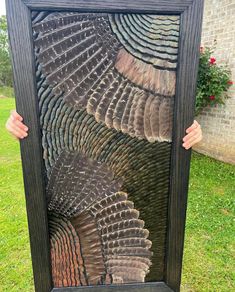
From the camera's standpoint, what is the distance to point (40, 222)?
125cm

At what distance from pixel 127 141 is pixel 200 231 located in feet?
7.37

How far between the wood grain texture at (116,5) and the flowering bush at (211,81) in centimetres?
420

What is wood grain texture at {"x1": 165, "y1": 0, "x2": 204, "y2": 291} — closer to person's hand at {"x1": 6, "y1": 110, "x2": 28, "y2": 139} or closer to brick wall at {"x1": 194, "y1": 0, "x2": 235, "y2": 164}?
person's hand at {"x1": 6, "y1": 110, "x2": 28, "y2": 139}

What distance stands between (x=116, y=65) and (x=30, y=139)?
471mm

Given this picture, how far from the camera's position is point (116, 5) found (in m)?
1.05

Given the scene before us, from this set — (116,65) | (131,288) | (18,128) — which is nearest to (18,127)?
(18,128)

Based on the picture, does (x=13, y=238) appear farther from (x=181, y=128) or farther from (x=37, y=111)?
(x=181, y=128)

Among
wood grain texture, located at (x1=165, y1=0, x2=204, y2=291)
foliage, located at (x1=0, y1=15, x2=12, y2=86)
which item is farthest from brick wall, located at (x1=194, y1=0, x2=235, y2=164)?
foliage, located at (x1=0, y1=15, x2=12, y2=86)

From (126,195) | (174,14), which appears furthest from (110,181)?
(174,14)

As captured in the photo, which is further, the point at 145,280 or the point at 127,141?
the point at 145,280

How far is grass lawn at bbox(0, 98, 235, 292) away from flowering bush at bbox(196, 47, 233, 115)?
1.34 m

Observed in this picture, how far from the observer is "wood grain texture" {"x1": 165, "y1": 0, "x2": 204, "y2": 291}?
110 centimetres

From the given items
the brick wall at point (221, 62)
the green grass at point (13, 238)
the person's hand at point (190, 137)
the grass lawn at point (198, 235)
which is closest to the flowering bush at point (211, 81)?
the brick wall at point (221, 62)

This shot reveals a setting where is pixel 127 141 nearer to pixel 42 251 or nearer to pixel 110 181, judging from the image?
pixel 110 181
